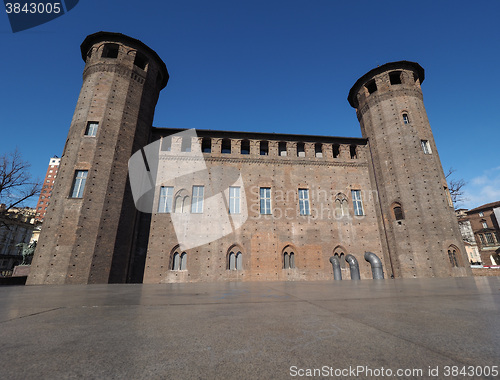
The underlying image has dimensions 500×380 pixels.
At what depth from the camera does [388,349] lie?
1.38 m

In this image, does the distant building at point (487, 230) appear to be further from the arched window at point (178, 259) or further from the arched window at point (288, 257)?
the arched window at point (178, 259)

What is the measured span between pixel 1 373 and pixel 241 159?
17358mm

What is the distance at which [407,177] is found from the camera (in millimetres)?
16656

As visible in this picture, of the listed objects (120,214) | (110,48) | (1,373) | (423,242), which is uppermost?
(110,48)

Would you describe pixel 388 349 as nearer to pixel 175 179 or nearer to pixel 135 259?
pixel 135 259

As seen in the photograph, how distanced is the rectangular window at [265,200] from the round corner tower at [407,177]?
8.53 metres

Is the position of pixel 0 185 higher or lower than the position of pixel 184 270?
higher

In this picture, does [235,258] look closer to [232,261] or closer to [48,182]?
[232,261]

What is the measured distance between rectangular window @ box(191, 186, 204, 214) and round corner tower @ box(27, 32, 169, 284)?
3.81m

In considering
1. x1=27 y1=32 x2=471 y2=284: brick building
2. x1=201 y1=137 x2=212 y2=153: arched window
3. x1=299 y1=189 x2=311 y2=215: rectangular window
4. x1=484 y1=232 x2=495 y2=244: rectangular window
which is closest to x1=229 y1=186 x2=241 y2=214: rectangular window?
x1=27 y1=32 x2=471 y2=284: brick building

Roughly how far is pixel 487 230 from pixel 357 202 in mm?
45716

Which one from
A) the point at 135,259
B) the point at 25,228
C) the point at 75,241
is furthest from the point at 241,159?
the point at 25,228

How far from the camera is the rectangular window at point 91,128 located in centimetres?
1475

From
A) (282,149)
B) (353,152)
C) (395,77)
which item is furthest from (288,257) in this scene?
A: (395,77)
